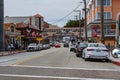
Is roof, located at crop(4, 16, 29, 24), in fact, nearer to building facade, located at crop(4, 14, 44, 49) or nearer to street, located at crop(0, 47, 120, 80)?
building facade, located at crop(4, 14, 44, 49)

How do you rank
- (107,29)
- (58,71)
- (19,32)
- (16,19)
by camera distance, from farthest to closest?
(16,19) → (19,32) → (107,29) → (58,71)

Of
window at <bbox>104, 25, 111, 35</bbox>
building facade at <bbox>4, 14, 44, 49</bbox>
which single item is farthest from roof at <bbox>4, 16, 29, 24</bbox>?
window at <bbox>104, 25, 111, 35</bbox>

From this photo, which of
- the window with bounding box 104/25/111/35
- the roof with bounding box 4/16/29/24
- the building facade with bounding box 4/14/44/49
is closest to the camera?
the building facade with bounding box 4/14/44/49

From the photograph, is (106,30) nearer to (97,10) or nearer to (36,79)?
(97,10)

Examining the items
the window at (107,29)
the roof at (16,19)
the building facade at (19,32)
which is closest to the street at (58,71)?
the building facade at (19,32)

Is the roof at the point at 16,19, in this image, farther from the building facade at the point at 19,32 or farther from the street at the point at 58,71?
the street at the point at 58,71

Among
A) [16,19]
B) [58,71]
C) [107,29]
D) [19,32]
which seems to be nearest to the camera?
[58,71]

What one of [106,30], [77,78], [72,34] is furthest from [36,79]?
[72,34]

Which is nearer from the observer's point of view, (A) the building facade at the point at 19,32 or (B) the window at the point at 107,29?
(A) the building facade at the point at 19,32

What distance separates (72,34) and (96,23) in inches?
2818

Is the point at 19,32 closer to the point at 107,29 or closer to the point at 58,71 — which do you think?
the point at 107,29

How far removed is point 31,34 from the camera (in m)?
104

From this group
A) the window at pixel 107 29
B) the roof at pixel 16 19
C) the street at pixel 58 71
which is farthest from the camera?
the roof at pixel 16 19

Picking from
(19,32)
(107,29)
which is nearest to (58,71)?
(107,29)
